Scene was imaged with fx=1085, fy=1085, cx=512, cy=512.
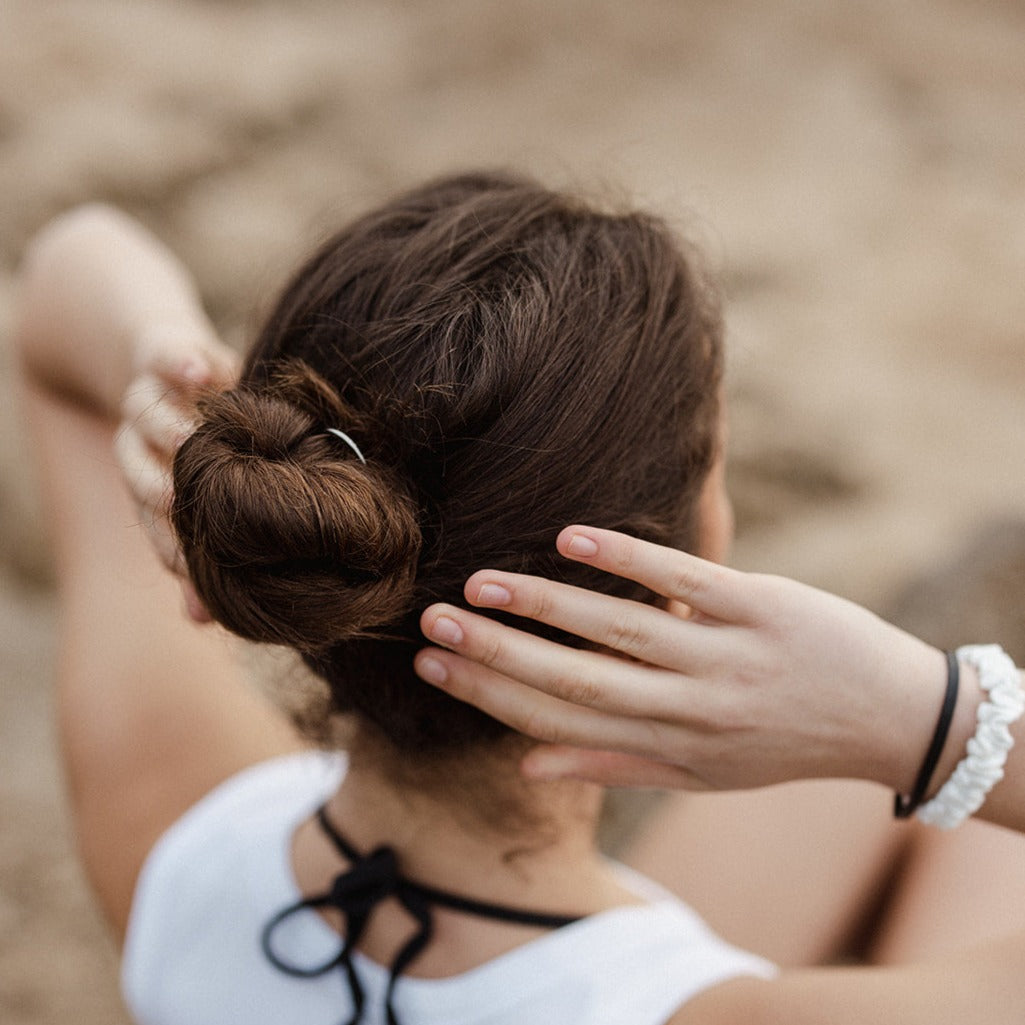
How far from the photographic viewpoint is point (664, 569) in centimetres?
96

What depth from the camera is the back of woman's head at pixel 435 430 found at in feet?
2.90

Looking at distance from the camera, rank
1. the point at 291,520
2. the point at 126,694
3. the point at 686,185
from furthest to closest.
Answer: the point at 686,185 → the point at 126,694 → the point at 291,520

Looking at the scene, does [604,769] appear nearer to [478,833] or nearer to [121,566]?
[478,833]

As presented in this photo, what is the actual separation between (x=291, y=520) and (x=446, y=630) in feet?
0.61

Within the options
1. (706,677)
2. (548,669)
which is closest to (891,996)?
(706,677)

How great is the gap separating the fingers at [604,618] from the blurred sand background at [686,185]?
1507 millimetres

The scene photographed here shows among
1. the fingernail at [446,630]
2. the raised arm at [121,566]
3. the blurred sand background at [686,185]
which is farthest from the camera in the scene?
the blurred sand background at [686,185]

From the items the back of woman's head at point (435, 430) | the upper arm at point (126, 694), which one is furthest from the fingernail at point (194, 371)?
the upper arm at point (126, 694)

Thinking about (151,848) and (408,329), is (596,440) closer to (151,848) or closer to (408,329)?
(408,329)

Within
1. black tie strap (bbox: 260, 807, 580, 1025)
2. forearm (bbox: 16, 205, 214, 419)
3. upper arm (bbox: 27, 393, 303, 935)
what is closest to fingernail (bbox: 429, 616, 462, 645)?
black tie strap (bbox: 260, 807, 580, 1025)

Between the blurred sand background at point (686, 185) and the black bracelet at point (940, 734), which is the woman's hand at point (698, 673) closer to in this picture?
the black bracelet at point (940, 734)

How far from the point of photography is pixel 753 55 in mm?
4930

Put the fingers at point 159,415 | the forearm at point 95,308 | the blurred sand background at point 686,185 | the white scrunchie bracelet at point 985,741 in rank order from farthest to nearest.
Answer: the blurred sand background at point 686,185 < the forearm at point 95,308 < the fingers at point 159,415 < the white scrunchie bracelet at point 985,741

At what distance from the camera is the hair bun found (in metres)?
0.85
